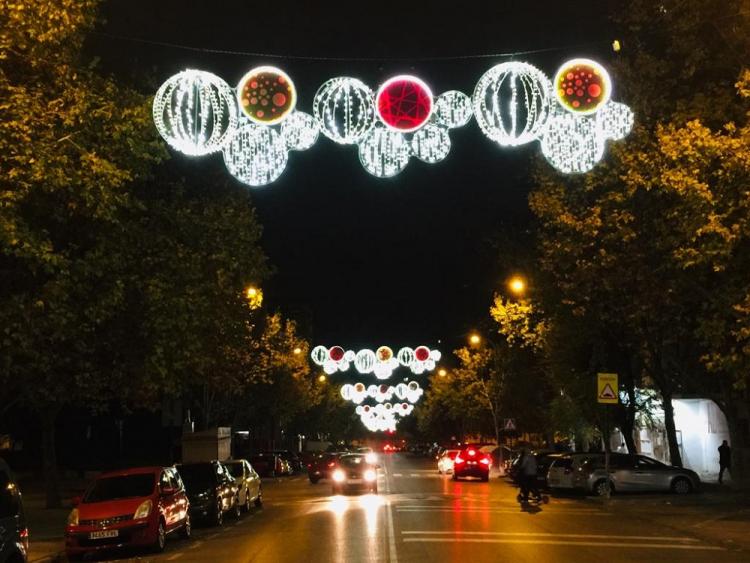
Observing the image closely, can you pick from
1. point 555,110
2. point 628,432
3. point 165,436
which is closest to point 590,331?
point 628,432

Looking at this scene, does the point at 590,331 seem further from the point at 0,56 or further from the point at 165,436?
the point at 165,436

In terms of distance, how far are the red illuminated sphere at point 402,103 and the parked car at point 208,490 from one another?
12467 millimetres

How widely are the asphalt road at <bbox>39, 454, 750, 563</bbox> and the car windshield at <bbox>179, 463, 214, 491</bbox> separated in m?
1.11

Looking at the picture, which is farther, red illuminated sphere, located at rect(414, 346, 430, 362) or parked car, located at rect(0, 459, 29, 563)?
red illuminated sphere, located at rect(414, 346, 430, 362)

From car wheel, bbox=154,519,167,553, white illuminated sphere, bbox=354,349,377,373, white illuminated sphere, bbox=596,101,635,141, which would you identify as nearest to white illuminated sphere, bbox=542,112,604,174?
white illuminated sphere, bbox=596,101,635,141

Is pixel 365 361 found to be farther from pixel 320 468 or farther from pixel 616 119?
pixel 616 119

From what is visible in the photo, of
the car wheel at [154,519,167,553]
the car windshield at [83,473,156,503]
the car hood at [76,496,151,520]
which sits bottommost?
the car wheel at [154,519,167,553]

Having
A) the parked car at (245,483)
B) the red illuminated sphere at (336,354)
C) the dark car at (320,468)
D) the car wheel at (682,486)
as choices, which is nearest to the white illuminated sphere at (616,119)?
the parked car at (245,483)

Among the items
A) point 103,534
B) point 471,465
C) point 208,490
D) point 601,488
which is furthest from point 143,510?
point 471,465

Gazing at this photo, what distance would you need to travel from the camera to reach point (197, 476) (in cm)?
2350

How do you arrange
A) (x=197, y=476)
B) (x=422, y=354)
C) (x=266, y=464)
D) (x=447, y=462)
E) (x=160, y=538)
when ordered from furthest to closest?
(x=266, y=464), (x=422, y=354), (x=447, y=462), (x=197, y=476), (x=160, y=538)

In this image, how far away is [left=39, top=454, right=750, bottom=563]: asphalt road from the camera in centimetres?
1555

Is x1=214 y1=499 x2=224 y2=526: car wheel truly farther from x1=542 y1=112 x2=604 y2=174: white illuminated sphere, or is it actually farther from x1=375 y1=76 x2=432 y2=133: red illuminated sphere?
x1=375 y1=76 x2=432 y2=133: red illuminated sphere

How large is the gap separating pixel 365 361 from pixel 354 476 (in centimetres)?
1787
